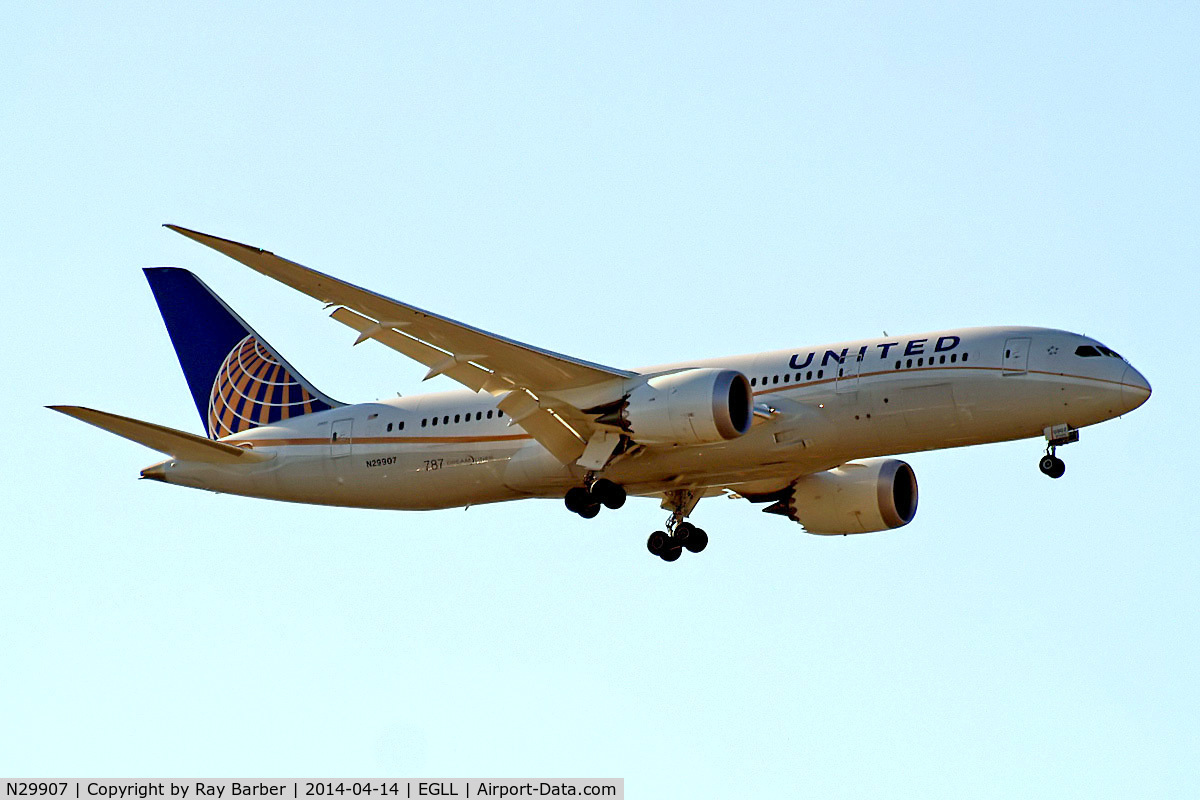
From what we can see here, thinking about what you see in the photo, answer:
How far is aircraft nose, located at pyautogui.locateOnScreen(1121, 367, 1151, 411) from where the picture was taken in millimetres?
32406

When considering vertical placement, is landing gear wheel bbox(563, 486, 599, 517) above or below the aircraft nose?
below

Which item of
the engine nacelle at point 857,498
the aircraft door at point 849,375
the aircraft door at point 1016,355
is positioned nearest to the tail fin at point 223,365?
the engine nacelle at point 857,498

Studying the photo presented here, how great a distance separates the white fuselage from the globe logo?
62.6 inches

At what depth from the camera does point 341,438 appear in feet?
→ 124

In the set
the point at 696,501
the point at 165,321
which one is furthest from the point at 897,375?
the point at 165,321

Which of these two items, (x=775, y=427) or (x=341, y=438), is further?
(x=341, y=438)

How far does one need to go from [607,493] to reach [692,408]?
10.8ft

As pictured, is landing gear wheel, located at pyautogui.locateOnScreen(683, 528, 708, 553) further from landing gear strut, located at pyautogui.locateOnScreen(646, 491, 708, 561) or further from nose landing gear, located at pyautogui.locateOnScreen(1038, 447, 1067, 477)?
nose landing gear, located at pyautogui.locateOnScreen(1038, 447, 1067, 477)

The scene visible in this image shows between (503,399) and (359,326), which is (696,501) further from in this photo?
(359,326)

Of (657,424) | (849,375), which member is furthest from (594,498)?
(849,375)

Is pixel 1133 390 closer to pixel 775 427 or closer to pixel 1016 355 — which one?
pixel 1016 355

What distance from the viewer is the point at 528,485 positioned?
1411 inches

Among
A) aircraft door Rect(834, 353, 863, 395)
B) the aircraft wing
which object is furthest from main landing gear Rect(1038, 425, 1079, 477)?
the aircraft wing

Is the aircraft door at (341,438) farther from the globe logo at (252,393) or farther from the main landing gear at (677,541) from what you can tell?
the main landing gear at (677,541)
